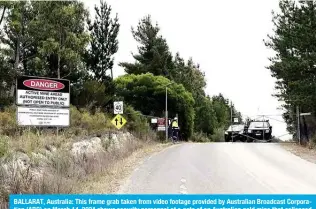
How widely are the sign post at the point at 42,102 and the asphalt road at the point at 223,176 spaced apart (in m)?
3.42

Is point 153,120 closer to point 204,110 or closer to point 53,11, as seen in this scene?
point 53,11

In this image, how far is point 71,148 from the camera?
47.5 ft

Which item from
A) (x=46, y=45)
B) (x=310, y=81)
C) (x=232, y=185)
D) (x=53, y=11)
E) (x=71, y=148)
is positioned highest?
(x=53, y=11)

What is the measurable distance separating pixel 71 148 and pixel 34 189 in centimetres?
548

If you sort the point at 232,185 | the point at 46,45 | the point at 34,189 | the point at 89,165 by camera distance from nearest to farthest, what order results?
1. the point at 34,189
2. the point at 232,185
3. the point at 89,165
4. the point at 46,45

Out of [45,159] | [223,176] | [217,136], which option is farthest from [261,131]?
[217,136]

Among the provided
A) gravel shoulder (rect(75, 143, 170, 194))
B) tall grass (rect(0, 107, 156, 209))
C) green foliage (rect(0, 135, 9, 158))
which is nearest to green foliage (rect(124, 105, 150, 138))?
tall grass (rect(0, 107, 156, 209))

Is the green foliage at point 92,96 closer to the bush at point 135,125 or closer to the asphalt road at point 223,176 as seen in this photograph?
the bush at point 135,125

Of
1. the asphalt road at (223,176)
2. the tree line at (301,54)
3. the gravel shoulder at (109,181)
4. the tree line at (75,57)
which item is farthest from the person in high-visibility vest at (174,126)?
the gravel shoulder at (109,181)

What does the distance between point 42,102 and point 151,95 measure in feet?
108

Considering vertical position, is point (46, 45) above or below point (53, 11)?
below

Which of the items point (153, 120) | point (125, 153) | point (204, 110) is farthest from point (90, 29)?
point (204, 110)

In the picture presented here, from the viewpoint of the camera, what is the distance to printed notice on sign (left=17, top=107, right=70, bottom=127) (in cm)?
1487

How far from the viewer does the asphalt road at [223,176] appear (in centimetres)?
1114
